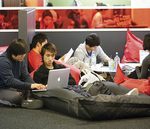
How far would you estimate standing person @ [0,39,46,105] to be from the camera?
4.26m

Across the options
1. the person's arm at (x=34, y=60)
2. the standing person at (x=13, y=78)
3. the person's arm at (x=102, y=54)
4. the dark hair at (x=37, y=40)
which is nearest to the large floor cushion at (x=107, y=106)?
the standing person at (x=13, y=78)

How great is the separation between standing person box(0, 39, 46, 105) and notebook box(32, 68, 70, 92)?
13cm

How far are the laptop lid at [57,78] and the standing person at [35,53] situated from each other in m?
0.94

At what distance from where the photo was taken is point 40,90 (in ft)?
13.8

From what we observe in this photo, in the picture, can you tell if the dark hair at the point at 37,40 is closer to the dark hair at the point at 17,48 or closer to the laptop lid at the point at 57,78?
the dark hair at the point at 17,48

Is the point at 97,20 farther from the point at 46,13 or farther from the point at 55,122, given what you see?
the point at 55,122

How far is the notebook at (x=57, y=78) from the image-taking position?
4114 mm

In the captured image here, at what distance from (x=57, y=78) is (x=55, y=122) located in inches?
Answer: 30.5

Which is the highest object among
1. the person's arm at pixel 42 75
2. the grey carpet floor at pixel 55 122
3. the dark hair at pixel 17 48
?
the dark hair at pixel 17 48

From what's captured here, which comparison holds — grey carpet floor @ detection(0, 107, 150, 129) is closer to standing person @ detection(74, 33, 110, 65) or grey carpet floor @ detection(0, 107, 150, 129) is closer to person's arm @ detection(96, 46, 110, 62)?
standing person @ detection(74, 33, 110, 65)

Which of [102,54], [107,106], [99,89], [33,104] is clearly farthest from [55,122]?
[102,54]

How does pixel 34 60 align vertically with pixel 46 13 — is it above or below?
below

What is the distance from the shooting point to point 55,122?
3.53 metres

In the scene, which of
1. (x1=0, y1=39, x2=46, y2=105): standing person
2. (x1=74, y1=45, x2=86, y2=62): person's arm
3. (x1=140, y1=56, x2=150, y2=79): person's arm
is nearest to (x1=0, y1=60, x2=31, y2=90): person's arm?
(x1=0, y1=39, x2=46, y2=105): standing person
